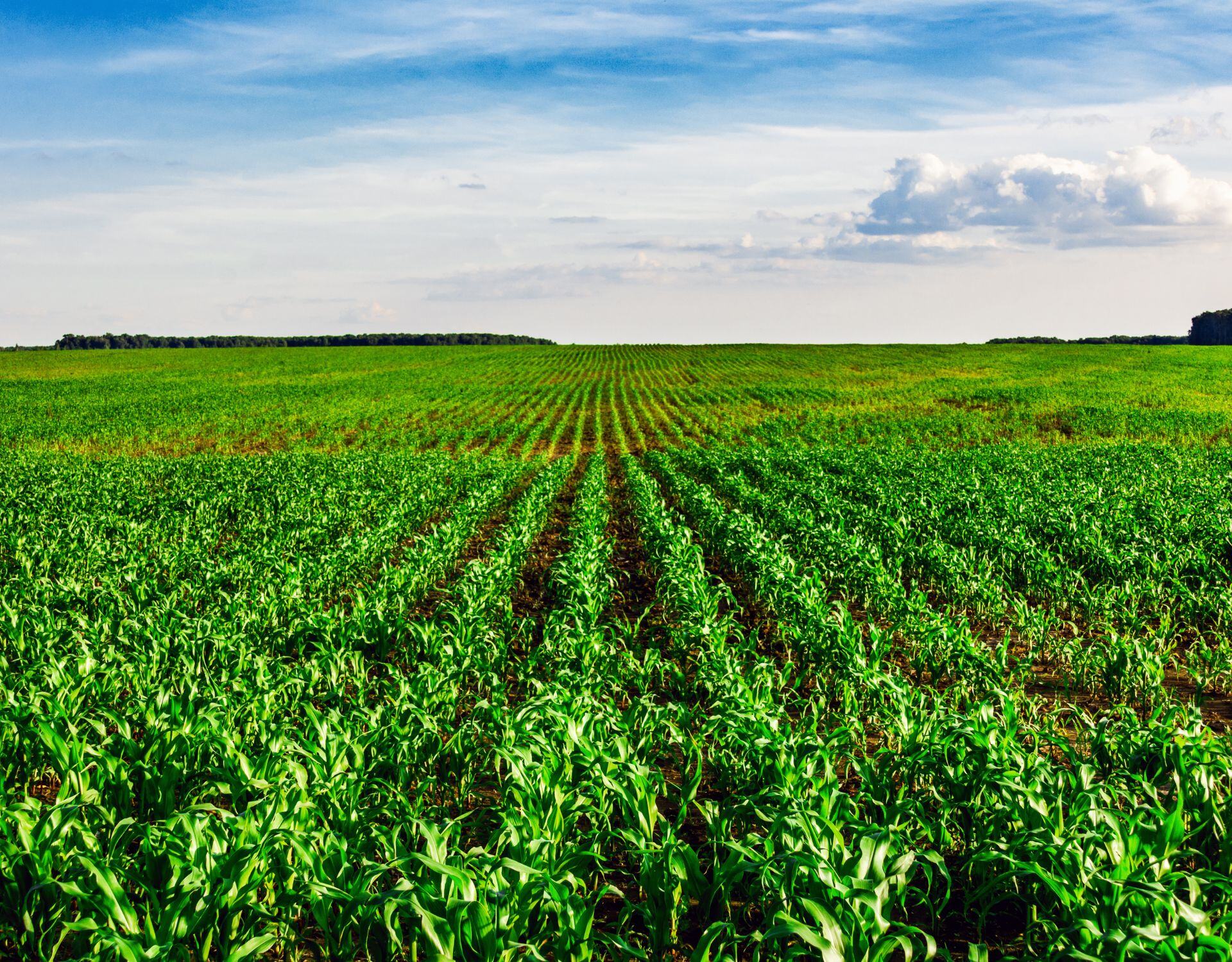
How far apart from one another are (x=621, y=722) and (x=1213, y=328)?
455 ft

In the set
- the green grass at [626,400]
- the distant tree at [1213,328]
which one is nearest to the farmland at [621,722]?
the green grass at [626,400]

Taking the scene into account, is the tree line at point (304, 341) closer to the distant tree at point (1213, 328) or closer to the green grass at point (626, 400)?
the green grass at point (626, 400)

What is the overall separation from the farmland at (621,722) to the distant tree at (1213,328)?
115m

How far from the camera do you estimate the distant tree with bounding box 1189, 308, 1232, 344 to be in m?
108

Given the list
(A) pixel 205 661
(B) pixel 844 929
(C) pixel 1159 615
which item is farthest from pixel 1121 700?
(A) pixel 205 661

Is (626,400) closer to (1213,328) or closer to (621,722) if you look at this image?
(621,722)

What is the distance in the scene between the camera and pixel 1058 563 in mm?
11805

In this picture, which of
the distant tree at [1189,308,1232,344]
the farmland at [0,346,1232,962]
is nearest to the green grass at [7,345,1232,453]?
the farmland at [0,346,1232,962]

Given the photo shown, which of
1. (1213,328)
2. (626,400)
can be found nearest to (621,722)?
(626,400)

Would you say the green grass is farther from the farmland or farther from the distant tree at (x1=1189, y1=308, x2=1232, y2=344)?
the distant tree at (x1=1189, y1=308, x2=1232, y2=344)

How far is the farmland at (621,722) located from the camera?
3.57 meters

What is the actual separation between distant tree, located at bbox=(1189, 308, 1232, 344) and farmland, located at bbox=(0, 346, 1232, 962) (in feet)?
377

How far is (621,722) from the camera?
5.46 metres

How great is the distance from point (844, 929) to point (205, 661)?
674 centimetres
